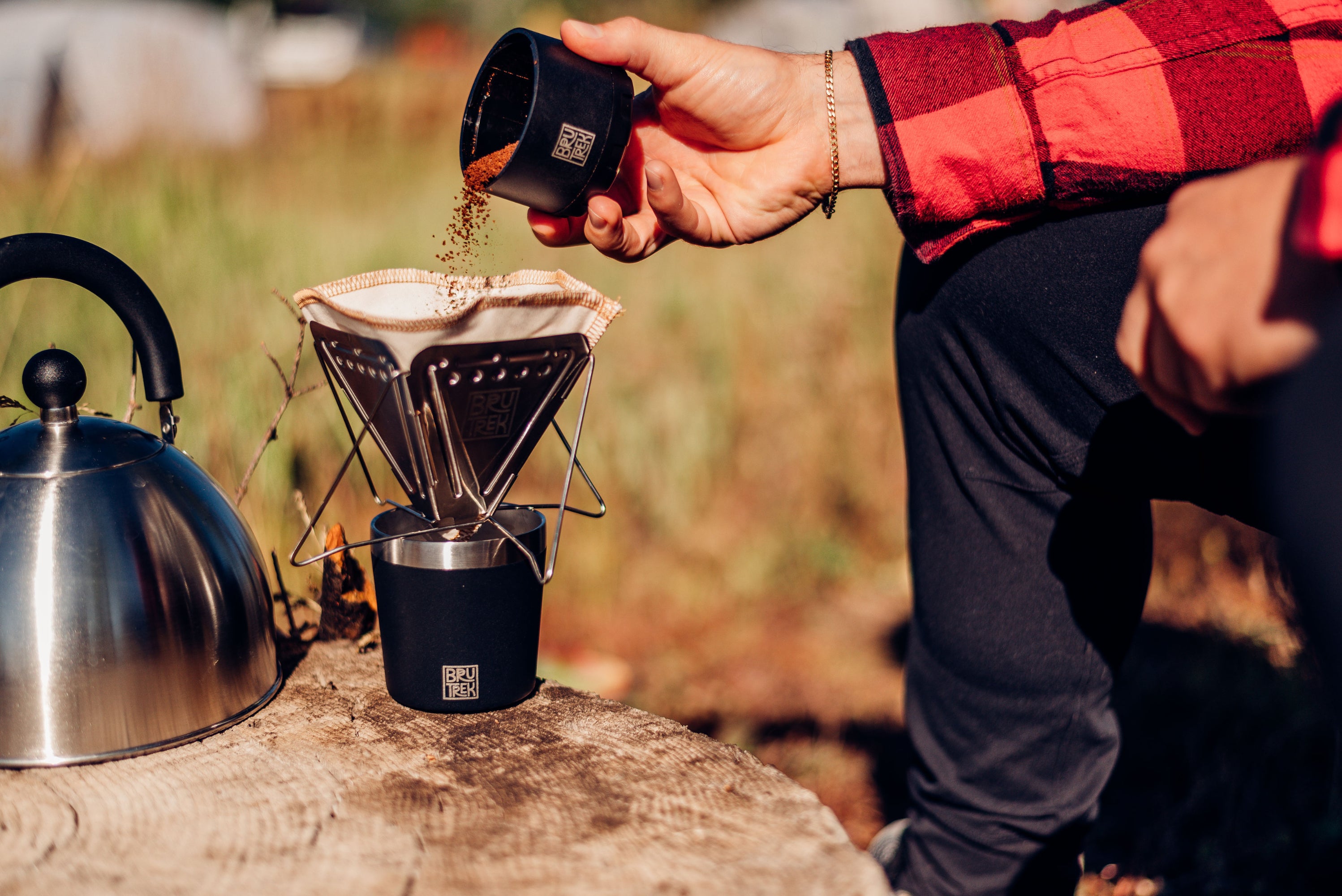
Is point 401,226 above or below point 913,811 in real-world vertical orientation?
above

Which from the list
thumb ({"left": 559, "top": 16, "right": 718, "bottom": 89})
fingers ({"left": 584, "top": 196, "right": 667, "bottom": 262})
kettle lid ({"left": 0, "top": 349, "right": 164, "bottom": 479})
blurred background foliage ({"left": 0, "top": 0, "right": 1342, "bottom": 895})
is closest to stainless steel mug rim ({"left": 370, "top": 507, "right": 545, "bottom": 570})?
kettle lid ({"left": 0, "top": 349, "right": 164, "bottom": 479})

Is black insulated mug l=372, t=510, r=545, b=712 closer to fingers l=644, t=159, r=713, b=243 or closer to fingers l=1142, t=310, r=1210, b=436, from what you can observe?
fingers l=644, t=159, r=713, b=243

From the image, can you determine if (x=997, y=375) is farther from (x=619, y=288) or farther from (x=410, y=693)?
(x=619, y=288)

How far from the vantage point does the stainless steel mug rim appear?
1.14 metres

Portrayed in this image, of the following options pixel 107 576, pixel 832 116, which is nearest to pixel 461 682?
pixel 107 576

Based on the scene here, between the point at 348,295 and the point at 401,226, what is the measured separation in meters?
4.05

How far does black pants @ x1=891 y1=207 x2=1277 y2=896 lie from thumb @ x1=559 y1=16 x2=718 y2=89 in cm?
46

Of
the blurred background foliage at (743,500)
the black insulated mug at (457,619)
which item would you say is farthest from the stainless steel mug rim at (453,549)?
the blurred background foliage at (743,500)

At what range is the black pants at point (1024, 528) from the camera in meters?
1.29

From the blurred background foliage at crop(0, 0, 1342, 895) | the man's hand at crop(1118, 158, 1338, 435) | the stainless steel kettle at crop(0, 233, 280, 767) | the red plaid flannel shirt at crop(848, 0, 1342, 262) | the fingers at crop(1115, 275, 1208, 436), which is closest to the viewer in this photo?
the man's hand at crop(1118, 158, 1338, 435)

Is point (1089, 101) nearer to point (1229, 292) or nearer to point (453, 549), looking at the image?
point (1229, 292)

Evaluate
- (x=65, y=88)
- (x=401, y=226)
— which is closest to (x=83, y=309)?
(x=401, y=226)

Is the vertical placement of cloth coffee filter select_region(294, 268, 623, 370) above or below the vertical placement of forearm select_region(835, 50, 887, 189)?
below

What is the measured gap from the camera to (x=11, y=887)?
85 centimetres
